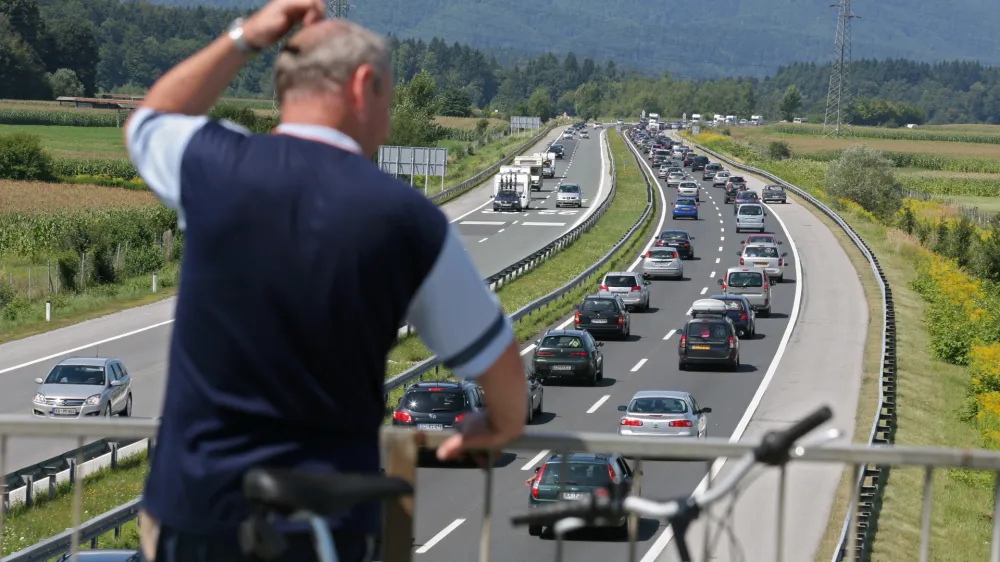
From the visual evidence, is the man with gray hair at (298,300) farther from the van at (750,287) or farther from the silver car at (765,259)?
the silver car at (765,259)

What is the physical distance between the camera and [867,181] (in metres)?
94.0

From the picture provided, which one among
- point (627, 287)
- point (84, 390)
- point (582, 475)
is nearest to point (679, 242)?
point (627, 287)

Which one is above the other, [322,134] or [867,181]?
[322,134]

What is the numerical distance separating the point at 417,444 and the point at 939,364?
4192 centimetres

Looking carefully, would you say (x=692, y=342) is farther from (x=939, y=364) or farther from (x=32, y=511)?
(x=32, y=511)

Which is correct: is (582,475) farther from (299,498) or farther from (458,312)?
(299,498)

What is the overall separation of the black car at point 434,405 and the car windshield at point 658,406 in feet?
11.8

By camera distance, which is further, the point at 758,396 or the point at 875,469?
the point at 758,396

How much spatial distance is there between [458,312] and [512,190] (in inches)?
3268

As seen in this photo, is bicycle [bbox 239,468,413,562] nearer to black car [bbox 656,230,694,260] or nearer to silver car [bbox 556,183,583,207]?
black car [bbox 656,230,694,260]

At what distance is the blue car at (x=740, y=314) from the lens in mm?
45438

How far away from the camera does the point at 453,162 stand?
122 metres

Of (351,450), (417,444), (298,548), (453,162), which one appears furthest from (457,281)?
(453,162)

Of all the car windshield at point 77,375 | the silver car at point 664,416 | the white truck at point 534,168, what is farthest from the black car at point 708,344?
the white truck at point 534,168
